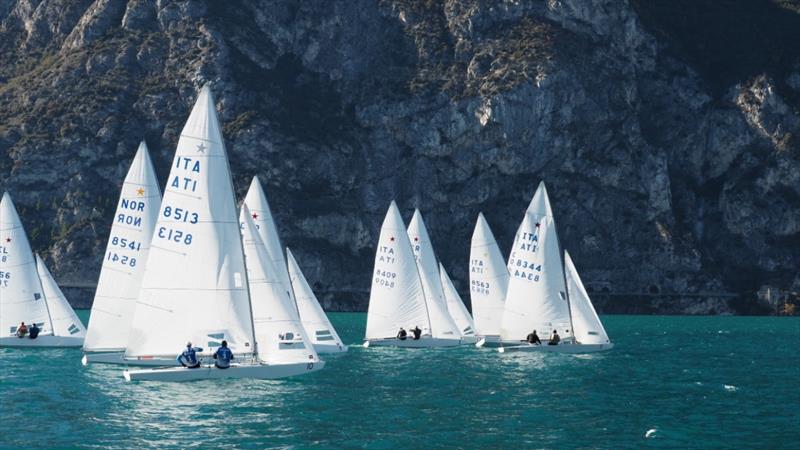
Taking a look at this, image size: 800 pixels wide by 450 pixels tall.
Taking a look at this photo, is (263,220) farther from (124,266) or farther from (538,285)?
(538,285)

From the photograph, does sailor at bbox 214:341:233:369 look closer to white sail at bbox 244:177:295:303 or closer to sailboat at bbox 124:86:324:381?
sailboat at bbox 124:86:324:381

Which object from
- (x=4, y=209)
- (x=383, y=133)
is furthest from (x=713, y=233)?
(x=4, y=209)

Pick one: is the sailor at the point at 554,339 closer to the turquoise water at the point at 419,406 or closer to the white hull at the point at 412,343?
the turquoise water at the point at 419,406

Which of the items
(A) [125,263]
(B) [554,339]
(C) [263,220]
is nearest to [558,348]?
(B) [554,339]

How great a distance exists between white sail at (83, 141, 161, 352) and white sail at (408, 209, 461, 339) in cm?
2522

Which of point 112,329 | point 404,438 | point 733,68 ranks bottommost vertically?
point 404,438

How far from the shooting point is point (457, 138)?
167m

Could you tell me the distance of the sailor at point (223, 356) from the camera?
45.0 meters

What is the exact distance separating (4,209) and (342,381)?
2673 cm

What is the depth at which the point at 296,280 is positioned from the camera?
6738cm

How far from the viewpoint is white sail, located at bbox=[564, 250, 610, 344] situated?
69.4 metres

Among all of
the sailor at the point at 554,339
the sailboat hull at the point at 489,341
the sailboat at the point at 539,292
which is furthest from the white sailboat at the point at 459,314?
the sailor at the point at 554,339

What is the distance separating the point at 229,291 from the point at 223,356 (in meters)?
2.49

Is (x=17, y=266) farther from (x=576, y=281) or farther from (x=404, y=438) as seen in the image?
(x=404, y=438)
